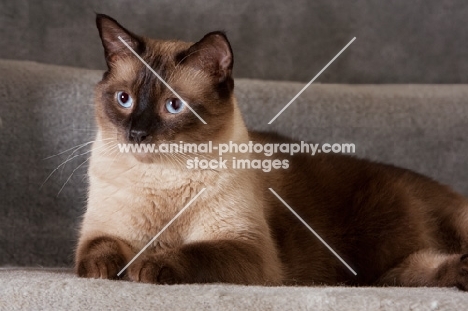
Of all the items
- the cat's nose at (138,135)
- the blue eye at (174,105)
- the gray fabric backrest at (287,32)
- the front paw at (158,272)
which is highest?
the gray fabric backrest at (287,32)

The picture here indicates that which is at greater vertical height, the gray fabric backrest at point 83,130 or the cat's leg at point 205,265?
the gray fabric backrest at point 83,130

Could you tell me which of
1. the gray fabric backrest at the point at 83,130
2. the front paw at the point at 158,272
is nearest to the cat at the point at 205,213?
the front paw at the point at 158,272

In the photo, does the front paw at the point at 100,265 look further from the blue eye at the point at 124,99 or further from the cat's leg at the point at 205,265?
the blue eye at the point at 124,99

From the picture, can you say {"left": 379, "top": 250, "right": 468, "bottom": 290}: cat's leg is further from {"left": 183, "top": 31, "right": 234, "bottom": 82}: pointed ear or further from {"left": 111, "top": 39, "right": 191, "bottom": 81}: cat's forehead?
{"left": 111, "top": 39, "right": 191, "bottom": 81}: cat's forehead

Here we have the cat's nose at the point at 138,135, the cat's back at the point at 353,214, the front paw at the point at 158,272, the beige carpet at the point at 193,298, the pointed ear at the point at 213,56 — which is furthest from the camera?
the cat's back at the point at 353,214

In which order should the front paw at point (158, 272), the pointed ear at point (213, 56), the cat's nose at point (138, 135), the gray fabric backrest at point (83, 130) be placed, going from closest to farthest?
the front paw at point (158, 272) < the cat's nose at point (138, 135) < the pointed ear at point (213, 56) < the gray fabric backrest at point (83, 130)

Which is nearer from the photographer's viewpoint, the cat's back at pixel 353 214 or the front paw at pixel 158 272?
the front paw at pixel 158 272

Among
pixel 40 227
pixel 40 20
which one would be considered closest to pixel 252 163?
pixel 40 227

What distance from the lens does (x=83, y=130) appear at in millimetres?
2525

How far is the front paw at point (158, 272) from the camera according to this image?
1.51 metres

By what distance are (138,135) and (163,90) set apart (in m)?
0.15

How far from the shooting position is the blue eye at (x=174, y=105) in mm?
1698

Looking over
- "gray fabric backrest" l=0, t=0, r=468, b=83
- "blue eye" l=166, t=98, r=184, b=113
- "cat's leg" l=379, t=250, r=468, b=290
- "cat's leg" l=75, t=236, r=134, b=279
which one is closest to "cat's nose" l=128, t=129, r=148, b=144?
"blue eye" l=166, t=98, r=184, b=113

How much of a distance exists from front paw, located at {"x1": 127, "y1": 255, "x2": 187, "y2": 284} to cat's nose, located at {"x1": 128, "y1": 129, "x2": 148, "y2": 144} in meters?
0.27
